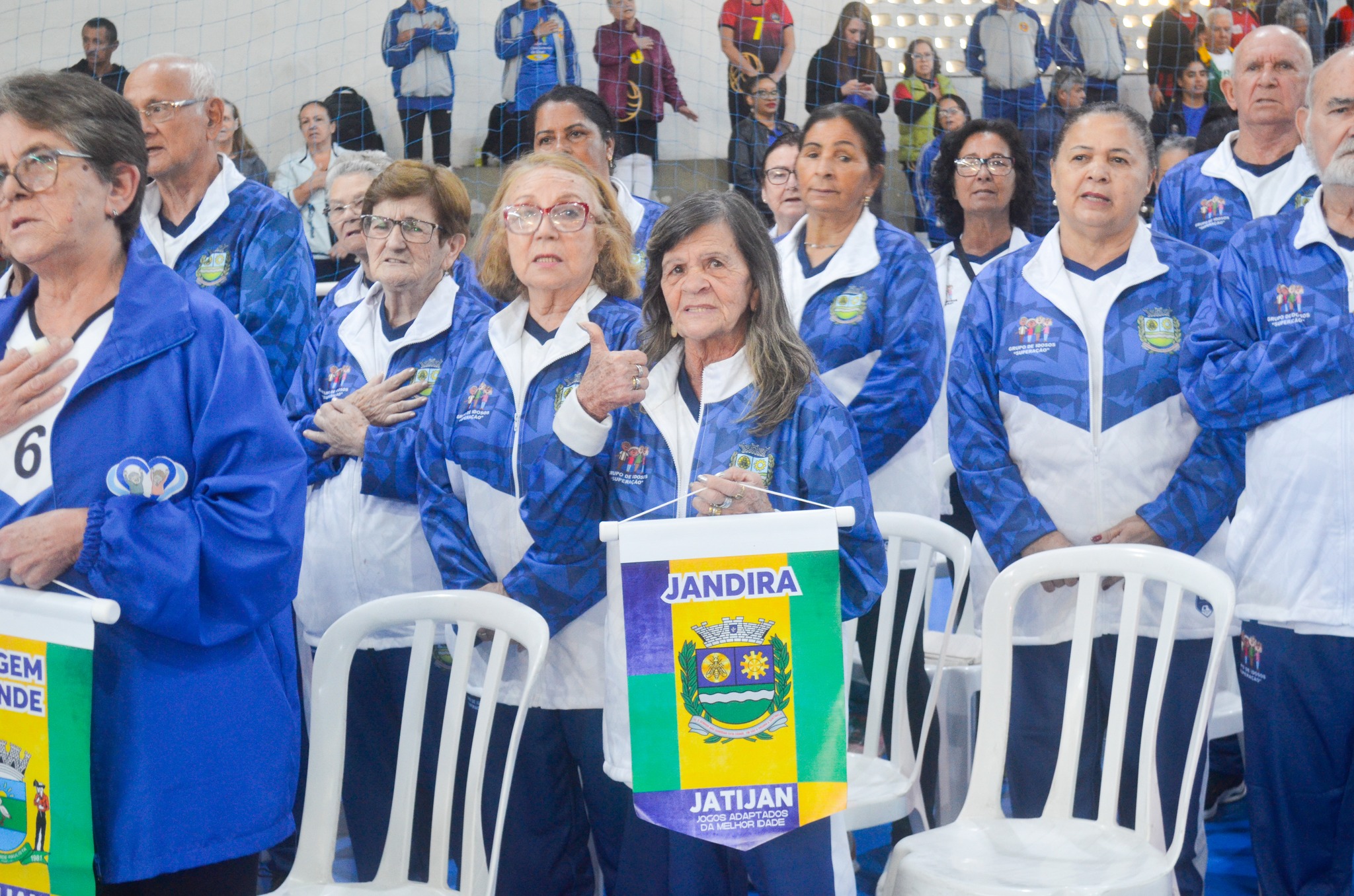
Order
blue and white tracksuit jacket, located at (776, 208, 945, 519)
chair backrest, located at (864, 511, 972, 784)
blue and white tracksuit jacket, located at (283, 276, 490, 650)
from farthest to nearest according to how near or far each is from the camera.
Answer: blue and white tracksuit jacket, located at (776, 208, 945, 519) → blue and white tracksuit jacket, located at (283, 276, 490, 650) → chair backrest, located at (864, 511, 972, 784)

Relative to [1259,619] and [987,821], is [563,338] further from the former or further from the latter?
[1259,619]

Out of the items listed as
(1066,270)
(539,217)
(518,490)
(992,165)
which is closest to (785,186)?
(992,165)

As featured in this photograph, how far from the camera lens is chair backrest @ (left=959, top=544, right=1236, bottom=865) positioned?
2.29 meters

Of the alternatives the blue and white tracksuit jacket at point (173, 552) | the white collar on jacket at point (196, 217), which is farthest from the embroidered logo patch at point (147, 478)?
the white collar on jacket at point (196, 217)

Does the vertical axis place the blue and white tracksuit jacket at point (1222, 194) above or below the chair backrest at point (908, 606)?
above

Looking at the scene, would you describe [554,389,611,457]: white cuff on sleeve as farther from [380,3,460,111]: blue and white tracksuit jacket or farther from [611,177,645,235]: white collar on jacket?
[380,3,460,111]: blue and white tracksuit jacket

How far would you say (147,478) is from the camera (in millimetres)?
1668

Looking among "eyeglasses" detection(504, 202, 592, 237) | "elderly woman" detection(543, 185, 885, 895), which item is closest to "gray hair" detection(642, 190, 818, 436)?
"elderly woman" detection(543, 185, 885, 895)

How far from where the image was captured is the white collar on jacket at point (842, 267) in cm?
323

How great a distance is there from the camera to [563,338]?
2.54 meters

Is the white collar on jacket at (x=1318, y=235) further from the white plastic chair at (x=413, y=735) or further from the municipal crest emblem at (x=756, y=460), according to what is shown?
the white plastic chair at (x=413, y=735)

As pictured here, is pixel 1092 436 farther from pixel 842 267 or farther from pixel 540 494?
pixel 540 494

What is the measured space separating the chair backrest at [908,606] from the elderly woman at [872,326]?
27 centimetres

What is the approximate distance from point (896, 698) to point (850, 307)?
1.00 m
